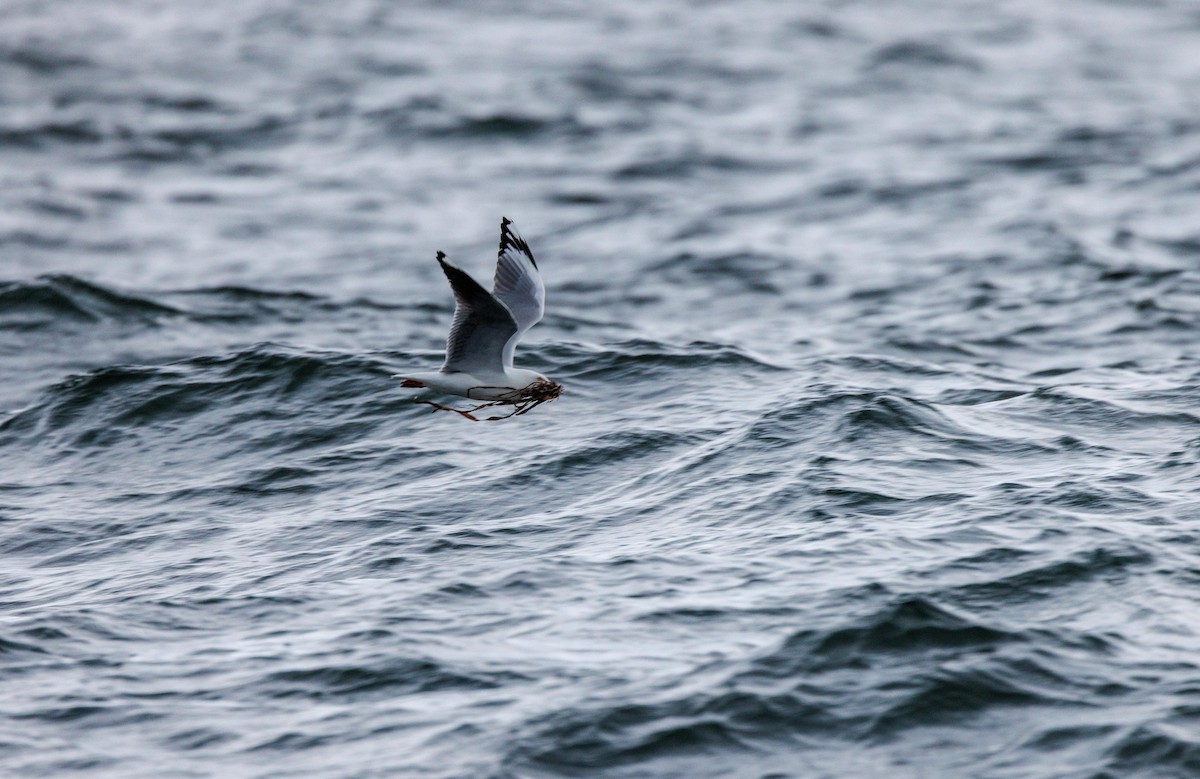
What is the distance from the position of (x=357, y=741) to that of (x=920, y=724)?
10.7 ft

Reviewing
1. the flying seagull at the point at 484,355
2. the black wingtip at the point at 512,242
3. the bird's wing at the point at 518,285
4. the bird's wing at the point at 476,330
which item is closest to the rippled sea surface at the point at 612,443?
the flying seagull at the point at 484,355

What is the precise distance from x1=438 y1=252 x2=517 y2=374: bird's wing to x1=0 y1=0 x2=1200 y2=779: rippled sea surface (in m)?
1.63

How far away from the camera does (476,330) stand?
10.2 m

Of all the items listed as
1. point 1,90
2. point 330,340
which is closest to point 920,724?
point 330,340

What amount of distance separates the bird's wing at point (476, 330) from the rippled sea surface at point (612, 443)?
163 cm

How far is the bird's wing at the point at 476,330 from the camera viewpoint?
9.89 meters

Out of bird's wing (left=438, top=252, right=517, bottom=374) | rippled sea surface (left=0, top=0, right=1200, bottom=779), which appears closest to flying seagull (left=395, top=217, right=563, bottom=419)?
bird's wing (left=438, top=252, right=517, bottom=374)

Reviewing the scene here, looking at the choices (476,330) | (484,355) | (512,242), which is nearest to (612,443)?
(512,242)

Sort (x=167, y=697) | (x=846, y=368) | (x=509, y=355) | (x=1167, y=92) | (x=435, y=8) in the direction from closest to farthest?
1. (x=167, y=697)
2. (x=509, y=355)
3. (x=846, y=368)
4. (x=1167, y=92)
5. (x=435, y=8)

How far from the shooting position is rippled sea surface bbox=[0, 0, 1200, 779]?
30.6 ft

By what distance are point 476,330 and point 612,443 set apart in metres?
3.83

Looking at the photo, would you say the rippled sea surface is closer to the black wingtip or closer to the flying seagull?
the flying seagull

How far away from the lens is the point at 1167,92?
32062 millimetres

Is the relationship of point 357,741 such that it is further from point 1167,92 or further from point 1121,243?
point 1167,92
